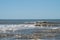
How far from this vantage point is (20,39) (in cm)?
1396

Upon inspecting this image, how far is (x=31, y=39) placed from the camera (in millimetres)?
14039

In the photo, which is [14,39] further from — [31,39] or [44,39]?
[44,39]

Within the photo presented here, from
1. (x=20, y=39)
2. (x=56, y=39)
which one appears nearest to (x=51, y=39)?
(x=56, y=39)

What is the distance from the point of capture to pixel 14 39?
13.8 m

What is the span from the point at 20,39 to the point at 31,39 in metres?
0.94

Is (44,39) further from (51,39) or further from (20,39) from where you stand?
(20,39)

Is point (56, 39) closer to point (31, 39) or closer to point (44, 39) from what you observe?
point (44, 39)

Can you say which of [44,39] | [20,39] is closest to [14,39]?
[20,39]

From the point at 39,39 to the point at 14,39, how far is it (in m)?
2.11

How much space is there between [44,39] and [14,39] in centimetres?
252

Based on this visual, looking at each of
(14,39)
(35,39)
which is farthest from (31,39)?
(14,39)

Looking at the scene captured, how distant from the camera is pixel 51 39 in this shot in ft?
45.5

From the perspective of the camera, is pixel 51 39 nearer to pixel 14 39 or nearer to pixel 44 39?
pixel 44 39

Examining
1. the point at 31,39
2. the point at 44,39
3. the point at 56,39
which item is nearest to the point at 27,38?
the point at 31,39
